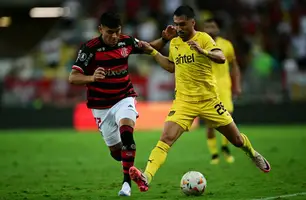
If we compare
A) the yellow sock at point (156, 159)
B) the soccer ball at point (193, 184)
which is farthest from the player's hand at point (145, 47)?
the soccer ball at point (193, 184)

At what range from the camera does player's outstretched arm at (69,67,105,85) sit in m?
9.68

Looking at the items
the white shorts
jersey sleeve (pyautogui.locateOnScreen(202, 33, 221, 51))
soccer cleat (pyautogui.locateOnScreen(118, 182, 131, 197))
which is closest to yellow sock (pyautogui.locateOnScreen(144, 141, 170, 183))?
soccer cleat (pyautogui.locateOnScreen(118, 182, 131, 197))

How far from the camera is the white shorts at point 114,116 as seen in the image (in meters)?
10.1

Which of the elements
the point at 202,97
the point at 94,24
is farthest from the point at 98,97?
the point at 94,24

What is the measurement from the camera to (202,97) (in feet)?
33.4

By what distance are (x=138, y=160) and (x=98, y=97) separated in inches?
189

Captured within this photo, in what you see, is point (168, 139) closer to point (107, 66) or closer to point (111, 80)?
point (111, 80)

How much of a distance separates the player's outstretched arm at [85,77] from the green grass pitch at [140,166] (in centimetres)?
152

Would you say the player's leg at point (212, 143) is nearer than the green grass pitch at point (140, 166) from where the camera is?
No

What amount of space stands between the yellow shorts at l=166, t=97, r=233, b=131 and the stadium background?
10.9 metres

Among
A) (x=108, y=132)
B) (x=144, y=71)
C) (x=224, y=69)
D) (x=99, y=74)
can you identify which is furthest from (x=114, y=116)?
(x=144, y=71)

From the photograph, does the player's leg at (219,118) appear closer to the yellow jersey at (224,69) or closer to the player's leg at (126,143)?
the player's leg at (126,143)

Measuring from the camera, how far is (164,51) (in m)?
24.1

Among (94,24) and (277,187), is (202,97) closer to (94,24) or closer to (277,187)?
(277,187)
